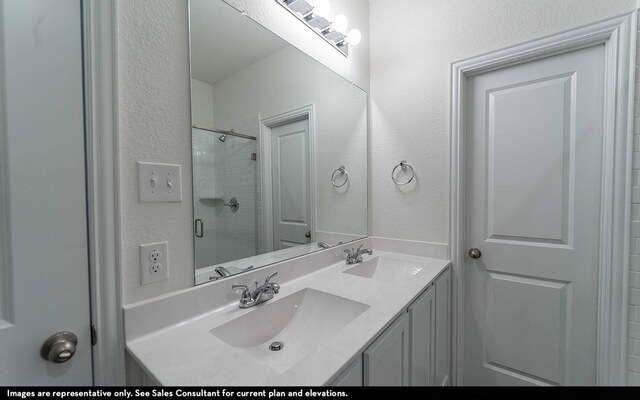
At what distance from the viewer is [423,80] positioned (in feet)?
5.36

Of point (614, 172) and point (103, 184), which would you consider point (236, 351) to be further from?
point (614, 172)

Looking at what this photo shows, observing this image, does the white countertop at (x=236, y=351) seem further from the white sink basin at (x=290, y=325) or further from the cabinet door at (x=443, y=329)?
the cabinet door at (x=443, y=329)

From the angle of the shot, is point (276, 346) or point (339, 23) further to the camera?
point (339, 23)

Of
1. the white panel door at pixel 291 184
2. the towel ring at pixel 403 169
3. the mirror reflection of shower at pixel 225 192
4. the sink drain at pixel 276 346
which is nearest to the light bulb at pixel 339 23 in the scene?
the white panel door at pixel 291 184

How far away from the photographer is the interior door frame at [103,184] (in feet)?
2.26

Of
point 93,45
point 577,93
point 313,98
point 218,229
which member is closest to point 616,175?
point 577,93

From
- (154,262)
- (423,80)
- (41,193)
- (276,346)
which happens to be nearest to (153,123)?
(41,193)

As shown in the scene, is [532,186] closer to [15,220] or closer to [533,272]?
[533,272]

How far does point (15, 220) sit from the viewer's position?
60cm

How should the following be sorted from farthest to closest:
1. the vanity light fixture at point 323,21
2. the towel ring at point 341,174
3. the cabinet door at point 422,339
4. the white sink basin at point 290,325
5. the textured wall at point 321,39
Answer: the towel ring at point 341,174 → the vanity light fixture at point 323,21 → the textured wall at point 321,39 → the cabinet door at point 422,339 → the white sink basin at point 290,325

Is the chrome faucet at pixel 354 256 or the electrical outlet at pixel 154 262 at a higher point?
the electrical outlet at pixel 154 262

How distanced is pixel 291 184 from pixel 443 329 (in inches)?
45.1

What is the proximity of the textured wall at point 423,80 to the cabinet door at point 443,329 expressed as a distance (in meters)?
0.28

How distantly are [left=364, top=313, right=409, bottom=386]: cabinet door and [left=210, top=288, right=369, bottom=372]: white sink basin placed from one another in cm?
13
